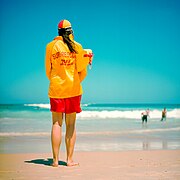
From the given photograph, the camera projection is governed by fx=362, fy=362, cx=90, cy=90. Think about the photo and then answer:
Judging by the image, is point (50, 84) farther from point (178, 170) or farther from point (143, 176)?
point (178, 170)

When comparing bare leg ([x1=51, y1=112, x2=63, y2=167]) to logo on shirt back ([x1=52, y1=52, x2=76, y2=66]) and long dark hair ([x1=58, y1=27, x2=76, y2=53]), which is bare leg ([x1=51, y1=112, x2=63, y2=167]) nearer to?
logo on shirt back ([x1=52, y1=52, x2=76, y2=66])

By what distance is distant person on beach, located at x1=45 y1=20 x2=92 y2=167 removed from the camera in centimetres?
377

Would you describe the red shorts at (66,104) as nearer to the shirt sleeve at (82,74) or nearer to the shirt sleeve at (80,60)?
the shirt sleeve at (82,74)

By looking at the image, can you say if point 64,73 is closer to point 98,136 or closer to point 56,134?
point 56,134

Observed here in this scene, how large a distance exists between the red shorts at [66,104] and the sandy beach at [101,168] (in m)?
0.61

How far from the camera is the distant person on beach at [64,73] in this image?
3.77m

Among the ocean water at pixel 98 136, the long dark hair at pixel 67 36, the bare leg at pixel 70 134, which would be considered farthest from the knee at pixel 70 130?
the ocean water at pixel 98 136

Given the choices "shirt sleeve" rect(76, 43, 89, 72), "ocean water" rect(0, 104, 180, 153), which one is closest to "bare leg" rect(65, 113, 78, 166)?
"shirt sleeve" rect(76, 43, 89, 72)

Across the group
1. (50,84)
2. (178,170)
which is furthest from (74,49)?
(178,170)

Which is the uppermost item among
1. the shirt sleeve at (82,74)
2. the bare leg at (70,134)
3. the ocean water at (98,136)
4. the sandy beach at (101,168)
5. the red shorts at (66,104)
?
the shirt sleeve at (82,74)

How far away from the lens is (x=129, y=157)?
4.72 m

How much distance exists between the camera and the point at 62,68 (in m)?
3.77

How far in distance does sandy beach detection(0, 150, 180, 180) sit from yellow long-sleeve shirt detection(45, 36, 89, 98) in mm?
793

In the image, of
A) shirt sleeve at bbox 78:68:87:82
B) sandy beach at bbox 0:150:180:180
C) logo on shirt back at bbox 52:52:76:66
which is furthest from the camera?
shirt sleeve at bbox 78:68:87:82
